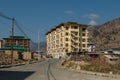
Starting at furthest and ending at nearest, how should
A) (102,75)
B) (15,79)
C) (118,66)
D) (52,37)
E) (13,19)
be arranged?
(52,37) < (13,19) < (118,66) < (102,75) < (15,79)

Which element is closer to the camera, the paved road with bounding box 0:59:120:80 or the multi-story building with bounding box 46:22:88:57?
the paved road with bounding box 0:59:120:80

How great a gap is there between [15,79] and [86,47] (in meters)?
120

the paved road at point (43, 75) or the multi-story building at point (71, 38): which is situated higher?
the multi-story building at point (71, 38)

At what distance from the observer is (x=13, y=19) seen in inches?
2504

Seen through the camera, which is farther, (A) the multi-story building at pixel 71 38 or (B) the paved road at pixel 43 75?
(A) the multi-story building at pixel 71 38

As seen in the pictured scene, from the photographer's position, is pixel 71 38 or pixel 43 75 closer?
pixel 43 75

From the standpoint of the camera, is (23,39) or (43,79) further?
(23,39)

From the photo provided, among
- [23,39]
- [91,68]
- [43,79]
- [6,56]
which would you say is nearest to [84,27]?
[23,39]

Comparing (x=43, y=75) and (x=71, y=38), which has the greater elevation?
(x=71, y=38)

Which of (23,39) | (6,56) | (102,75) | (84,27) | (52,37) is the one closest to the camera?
(102,75)

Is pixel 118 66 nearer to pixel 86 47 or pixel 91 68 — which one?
pixel 91 68

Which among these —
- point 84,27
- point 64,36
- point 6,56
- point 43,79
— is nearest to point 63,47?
point 64,36

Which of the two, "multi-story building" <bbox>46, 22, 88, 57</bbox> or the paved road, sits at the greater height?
"multi-story building" <bbox>46, 22, 88, 57</bbox>

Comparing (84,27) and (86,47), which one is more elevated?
(84,27)
